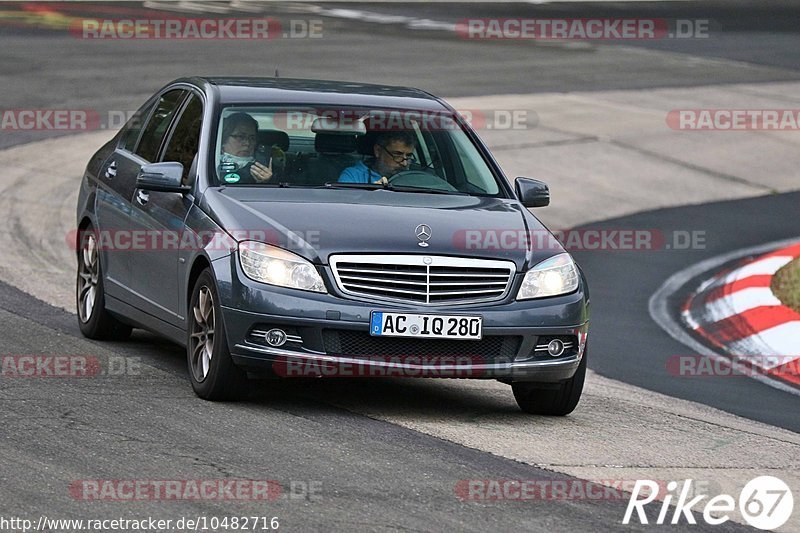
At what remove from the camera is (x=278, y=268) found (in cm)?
789

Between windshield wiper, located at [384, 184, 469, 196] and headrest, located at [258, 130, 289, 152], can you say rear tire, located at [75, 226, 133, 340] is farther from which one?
windshield wiper, located at [384, 184, 469, 196]

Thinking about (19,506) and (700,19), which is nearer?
(19,506)

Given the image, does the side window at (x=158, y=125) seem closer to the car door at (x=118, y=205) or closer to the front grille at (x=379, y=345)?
the car door at (x=118, y=205)

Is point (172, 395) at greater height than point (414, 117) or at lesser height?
lesser

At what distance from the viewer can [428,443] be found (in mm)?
7449

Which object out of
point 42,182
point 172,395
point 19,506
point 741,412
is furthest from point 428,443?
point 42,182

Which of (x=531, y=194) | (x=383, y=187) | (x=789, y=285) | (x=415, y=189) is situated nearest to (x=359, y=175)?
(x=383, y=187)

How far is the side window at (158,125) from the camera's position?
9.73 m

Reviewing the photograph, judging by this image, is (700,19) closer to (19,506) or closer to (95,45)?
(95,45)

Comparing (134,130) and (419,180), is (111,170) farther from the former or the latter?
(419,180)

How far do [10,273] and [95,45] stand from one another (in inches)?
613

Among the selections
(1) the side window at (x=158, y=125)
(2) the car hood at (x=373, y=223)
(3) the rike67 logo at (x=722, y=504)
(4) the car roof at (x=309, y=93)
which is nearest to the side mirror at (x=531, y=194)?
(2) the car hood at (x=373, y=223)

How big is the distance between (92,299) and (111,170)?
799mm

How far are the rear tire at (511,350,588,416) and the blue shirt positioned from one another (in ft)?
4.55
